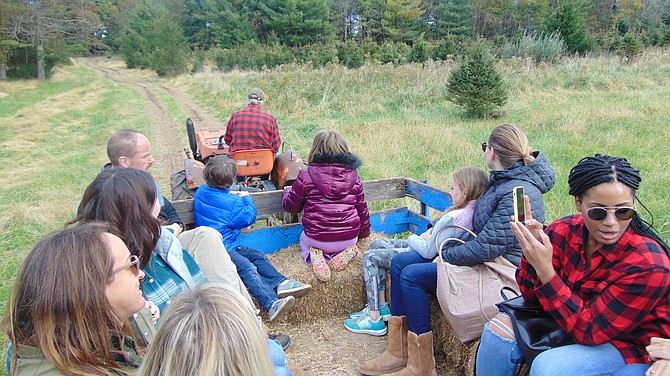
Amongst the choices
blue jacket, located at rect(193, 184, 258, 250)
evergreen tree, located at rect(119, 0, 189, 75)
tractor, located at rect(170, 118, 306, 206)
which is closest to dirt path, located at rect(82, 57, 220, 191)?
tractor, located at rect(170, 118, 306, 206)

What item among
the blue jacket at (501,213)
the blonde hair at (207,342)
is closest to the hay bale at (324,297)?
the blue jacket at (501,213)

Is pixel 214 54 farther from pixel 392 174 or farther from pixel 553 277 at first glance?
pixel 553 277

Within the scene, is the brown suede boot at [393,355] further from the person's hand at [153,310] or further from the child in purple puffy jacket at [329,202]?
the person's hand at [153,310]

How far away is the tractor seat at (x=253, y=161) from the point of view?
16.9 ft

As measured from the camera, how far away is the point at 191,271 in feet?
8.64

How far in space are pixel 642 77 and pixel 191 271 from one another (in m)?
18.9

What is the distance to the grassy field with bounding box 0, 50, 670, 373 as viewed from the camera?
22.3ft

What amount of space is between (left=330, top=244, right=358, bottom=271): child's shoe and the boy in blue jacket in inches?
12.5

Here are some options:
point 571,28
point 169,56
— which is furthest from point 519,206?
point 169,56

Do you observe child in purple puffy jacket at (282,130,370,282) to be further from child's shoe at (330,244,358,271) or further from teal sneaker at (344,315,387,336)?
teal sneaker at (344,315,387,336)

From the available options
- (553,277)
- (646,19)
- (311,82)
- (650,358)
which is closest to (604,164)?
(553,277)

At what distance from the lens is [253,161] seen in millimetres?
5234

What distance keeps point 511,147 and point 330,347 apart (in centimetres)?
180

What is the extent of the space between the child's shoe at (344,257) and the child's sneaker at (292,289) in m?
0.31
